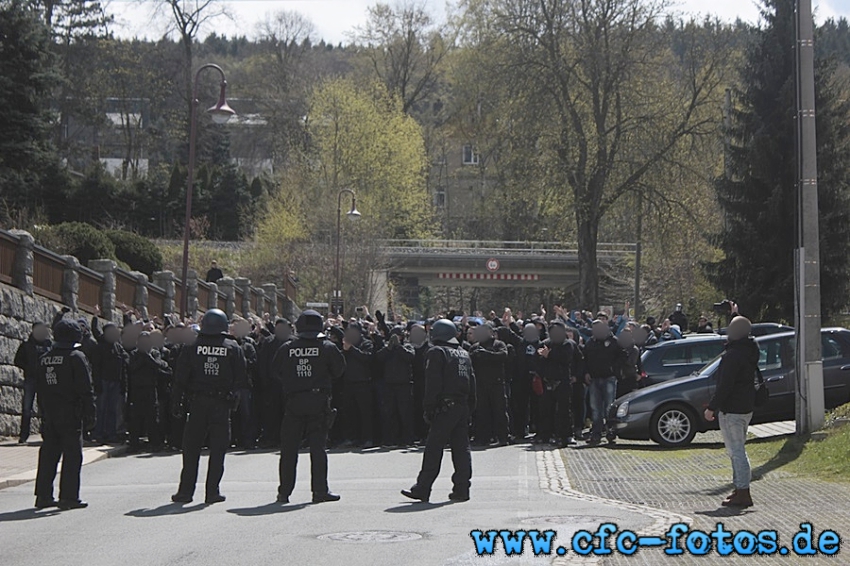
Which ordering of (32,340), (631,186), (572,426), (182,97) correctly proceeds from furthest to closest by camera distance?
(182,97) < (631,186) < (572,426) < (32,340)

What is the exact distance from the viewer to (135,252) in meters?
35.9

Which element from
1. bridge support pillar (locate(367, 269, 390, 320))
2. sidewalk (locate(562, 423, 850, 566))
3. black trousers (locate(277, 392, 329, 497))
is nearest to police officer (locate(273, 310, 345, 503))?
black trousers (locate(277, 392, 329, 497))

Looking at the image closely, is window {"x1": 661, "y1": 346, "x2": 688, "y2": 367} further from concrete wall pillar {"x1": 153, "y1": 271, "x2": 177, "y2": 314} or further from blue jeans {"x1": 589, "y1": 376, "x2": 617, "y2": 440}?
concrete wall pillar {"x1": 153, "y1": 271, "x2": 177, "y2": 314}

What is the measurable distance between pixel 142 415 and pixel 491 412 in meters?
5.52

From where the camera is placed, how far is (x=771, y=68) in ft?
111

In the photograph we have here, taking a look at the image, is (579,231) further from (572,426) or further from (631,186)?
(572,426)

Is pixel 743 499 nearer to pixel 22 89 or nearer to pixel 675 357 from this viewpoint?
pixel 675 357

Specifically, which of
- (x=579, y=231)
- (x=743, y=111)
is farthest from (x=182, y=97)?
(x=743, y=111)

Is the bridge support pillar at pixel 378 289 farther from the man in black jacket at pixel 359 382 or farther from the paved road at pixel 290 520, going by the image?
the paved road at pixel 290 520

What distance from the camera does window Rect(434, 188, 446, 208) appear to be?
277ft

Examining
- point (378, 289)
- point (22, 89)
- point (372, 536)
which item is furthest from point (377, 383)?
point (378, 289)

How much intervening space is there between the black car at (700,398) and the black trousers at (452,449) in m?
6.81

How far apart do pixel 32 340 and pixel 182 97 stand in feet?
186

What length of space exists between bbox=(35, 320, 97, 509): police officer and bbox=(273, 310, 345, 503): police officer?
2.00 metres
